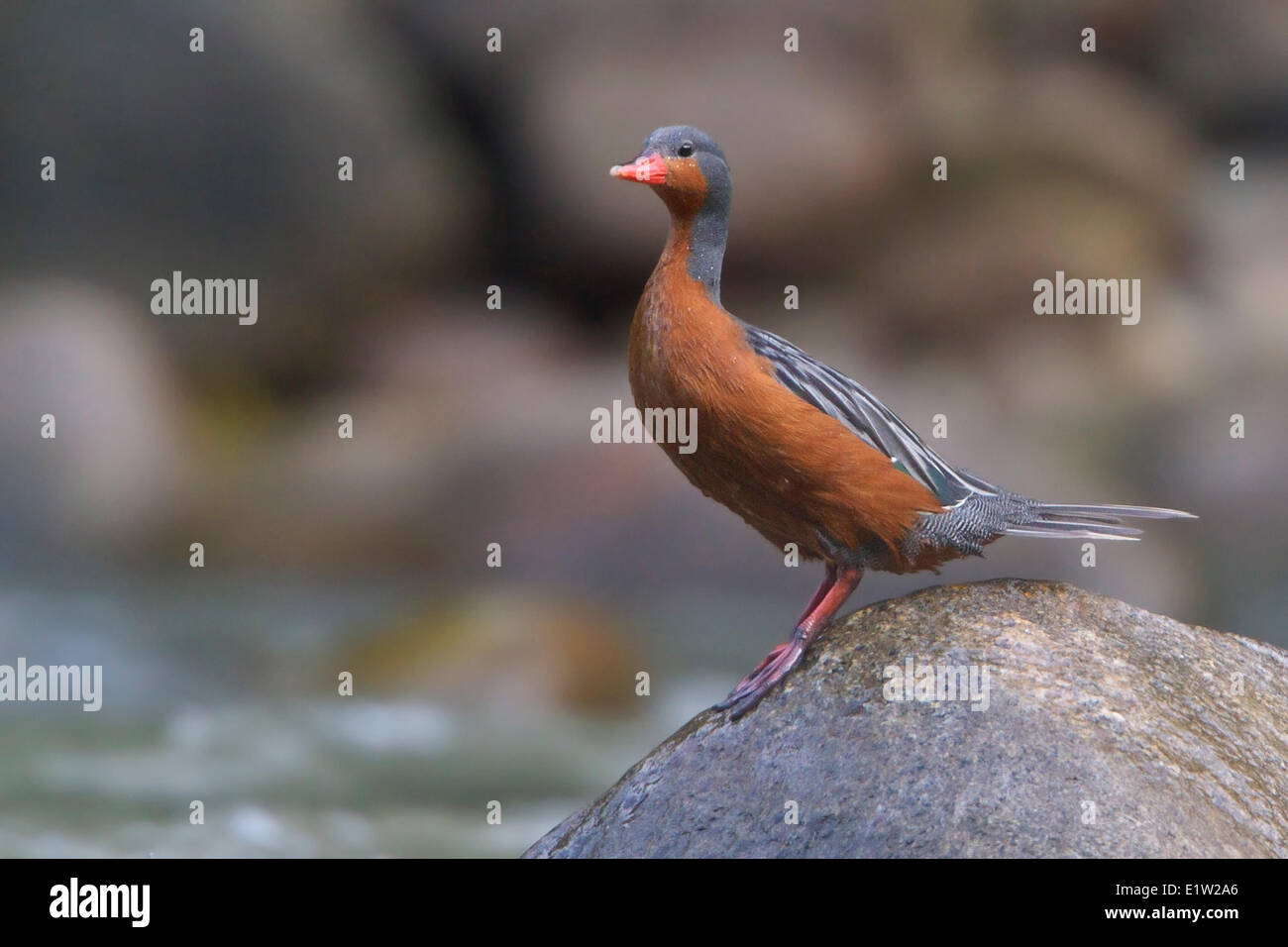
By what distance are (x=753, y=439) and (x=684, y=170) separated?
765 millimetres

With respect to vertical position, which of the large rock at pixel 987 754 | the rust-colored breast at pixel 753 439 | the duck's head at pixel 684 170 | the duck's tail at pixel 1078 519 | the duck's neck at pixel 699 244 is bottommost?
the large rock at pixel 987 754

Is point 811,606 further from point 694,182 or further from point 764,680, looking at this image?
point 694,182

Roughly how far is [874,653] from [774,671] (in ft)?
0.96

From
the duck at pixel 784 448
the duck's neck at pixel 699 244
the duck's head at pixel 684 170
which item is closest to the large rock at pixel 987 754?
the duck at pixel 784 448

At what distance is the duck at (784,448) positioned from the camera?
3.81m

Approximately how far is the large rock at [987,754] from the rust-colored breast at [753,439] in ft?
1.18

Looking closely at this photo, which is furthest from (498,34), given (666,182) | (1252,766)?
(1252,766)

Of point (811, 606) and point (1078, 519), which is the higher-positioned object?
point (1078, 519)

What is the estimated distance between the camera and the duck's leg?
3.98 m

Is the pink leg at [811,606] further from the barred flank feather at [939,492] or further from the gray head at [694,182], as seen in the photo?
the gray head at [694,182]

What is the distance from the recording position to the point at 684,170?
151 inches

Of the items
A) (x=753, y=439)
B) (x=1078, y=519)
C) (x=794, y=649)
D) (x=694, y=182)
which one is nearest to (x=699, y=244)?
(x=694, y=182)

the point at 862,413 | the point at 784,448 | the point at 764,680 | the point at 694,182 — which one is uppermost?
the point at 694,182

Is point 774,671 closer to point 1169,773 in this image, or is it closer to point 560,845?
point 560,845
